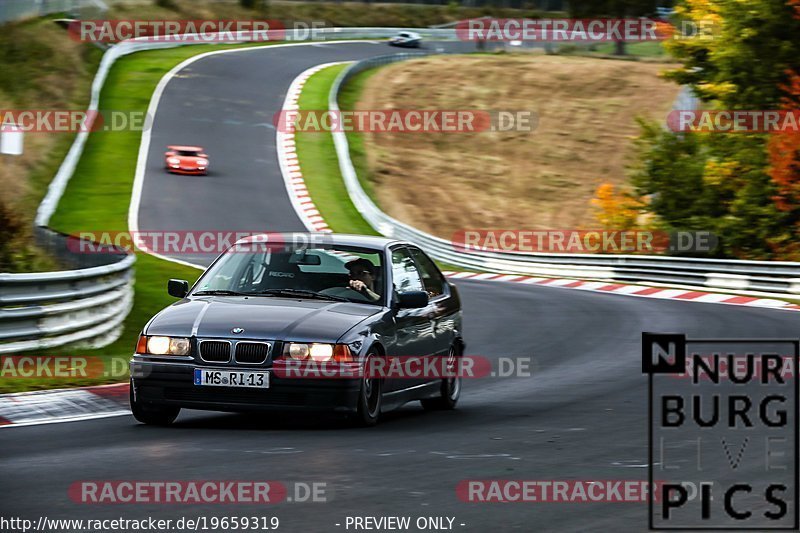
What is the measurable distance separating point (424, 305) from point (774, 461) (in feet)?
10.3

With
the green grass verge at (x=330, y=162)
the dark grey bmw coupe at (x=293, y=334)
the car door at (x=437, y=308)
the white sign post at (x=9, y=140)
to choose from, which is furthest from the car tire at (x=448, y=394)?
the green grass verge at (x=330, y=162)

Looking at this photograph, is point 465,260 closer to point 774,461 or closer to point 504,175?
point 504,175

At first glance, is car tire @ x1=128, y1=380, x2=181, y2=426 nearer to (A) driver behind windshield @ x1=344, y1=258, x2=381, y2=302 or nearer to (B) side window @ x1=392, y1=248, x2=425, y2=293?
(A) driver behind windshield @ x1=344, y1=258, x2=381, y2=302

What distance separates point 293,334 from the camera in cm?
916

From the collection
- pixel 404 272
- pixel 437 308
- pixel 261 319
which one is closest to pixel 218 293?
pixel 261 319

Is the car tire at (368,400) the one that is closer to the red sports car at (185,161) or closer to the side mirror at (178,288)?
the side mirror at (178,288)

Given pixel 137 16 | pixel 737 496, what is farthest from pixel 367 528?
pixel 137 16

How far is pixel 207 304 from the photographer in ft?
31.9

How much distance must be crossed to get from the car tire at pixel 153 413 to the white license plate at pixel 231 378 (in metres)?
0.47

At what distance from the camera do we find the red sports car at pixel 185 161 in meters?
42.4

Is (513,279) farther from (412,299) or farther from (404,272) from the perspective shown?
(412,299)

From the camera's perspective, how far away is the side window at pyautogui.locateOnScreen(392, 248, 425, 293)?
418 inches

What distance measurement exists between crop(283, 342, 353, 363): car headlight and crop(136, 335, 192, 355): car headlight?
2.26ft

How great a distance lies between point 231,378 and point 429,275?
2.82m
